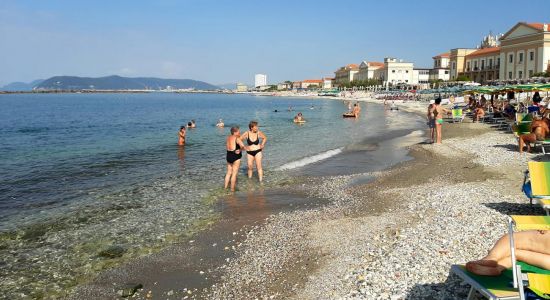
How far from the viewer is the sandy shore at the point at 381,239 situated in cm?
527

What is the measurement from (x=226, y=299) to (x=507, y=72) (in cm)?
7938

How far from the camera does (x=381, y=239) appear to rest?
6.77 metres

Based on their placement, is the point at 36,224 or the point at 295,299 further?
the point at 36,224

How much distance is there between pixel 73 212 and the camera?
10.1 meters

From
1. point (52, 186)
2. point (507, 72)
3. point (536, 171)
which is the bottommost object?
point (52, 186)

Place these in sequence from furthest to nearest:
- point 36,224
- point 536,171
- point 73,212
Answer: point 73,212
point 36,224
point 536,171

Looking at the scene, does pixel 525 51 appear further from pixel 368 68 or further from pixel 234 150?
pixel 368 68

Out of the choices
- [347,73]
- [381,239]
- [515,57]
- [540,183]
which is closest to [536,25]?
[515,57]

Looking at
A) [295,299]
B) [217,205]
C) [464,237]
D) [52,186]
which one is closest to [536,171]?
[464,237]

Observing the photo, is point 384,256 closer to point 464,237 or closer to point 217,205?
point 464,237

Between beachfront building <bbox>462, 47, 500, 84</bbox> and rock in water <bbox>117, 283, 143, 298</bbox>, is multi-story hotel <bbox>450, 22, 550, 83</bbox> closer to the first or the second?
beachfront building <bbox>462, 47, 500, 84</bbox>

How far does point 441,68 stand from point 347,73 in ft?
212

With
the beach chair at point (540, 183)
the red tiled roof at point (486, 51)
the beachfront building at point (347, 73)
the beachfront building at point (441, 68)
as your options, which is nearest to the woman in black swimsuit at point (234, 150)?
the beach chair at point (540, 183)

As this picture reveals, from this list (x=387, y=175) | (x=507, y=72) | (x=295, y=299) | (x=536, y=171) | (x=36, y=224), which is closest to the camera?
(x=295, y=299)
